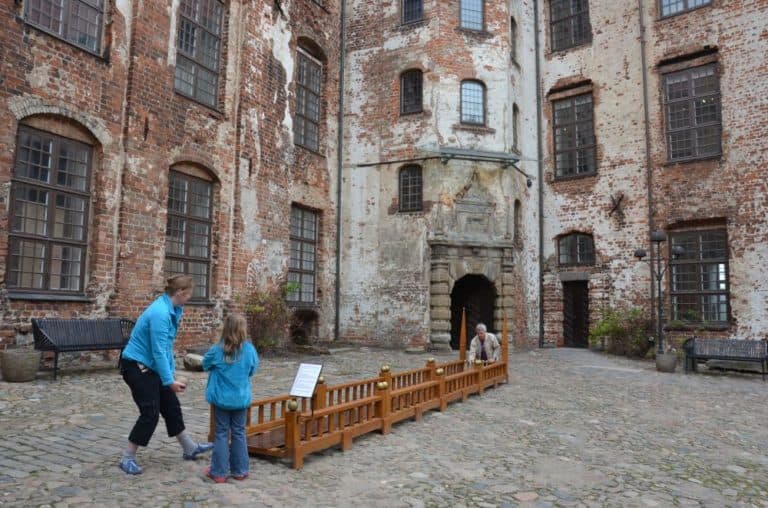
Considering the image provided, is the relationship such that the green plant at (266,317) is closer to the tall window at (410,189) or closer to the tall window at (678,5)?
the tall window at (410,189)

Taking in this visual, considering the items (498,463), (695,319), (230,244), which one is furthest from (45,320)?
(695,319)

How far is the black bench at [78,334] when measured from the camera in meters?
9.33

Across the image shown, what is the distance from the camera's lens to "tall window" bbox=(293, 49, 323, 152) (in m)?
17.3

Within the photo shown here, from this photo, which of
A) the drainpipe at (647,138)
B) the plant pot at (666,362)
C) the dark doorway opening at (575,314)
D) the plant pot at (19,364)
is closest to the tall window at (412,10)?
the drainpipe at (647,138)

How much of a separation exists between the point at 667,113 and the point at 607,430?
533 inches

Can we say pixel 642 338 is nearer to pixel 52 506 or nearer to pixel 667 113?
pixel 667 113

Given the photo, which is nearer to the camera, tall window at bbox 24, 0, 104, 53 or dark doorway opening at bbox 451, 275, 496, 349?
tall window at bbox 24, 0, 104, 53

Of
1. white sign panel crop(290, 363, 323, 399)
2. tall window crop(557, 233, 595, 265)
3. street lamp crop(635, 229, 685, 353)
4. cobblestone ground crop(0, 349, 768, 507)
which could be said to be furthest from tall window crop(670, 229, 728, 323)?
white sign panel crop(290, 363, 323, 399)

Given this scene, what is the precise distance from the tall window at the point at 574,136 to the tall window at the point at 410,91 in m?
5.05

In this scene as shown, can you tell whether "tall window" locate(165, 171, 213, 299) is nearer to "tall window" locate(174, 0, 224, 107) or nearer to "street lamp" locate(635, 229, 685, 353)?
"tall window" locate(174, 0, 224, 107)

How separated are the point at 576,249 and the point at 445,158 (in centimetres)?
557

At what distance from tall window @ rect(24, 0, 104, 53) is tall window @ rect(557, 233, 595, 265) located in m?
14.5

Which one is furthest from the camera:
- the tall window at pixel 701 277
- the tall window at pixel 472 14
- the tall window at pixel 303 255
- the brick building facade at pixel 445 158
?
the tall window at pixel 472 14

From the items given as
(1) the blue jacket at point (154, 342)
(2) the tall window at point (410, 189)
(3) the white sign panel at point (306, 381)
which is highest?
(2) the tall window at point (410, 189)
